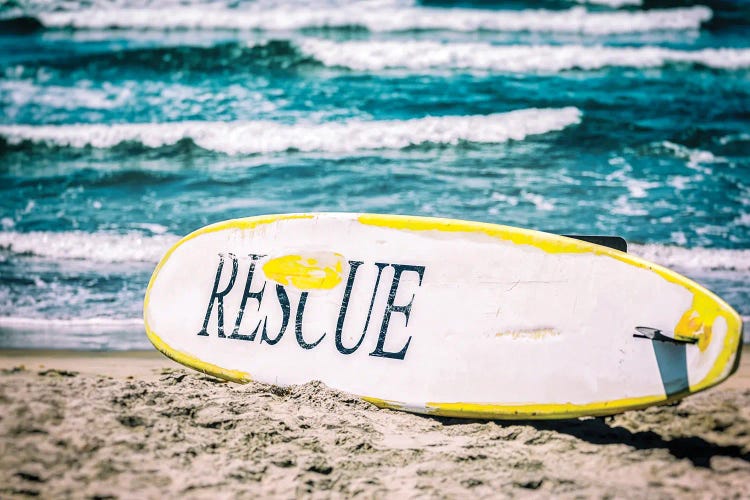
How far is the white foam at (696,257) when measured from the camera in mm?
4711

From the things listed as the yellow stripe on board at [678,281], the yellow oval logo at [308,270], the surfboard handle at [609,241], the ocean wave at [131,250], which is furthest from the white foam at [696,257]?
the yellow oval logo at [308,270]

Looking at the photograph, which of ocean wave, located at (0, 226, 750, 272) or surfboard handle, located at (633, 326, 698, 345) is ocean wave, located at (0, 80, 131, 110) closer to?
ocean wave, located at (0, 226, 750, 272)

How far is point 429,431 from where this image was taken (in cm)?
290

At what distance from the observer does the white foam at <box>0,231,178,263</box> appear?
508 centimetres

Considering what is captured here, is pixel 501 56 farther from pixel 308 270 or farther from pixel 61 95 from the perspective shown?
pixel 308 270

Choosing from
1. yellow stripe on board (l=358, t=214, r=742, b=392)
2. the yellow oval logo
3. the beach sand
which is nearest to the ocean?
the yellow oval logo

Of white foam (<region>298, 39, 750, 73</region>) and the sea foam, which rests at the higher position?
white foam (<region>298, 39, 750, 73</region>)

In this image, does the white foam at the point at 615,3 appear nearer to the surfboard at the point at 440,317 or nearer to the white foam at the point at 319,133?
the white foam at the point at 319,133

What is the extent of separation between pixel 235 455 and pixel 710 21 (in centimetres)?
888

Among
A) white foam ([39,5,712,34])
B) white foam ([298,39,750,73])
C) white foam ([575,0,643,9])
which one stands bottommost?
white foam ([298,39,750,73])

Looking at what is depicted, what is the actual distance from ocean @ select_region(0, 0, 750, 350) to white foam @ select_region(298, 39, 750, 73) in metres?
0.03

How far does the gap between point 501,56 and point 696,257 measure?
418cm

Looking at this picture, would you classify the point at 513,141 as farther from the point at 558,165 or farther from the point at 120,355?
the point at 120,355

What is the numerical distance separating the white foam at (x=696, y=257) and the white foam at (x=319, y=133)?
82.2 inches
